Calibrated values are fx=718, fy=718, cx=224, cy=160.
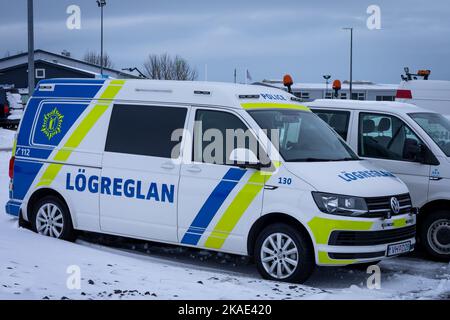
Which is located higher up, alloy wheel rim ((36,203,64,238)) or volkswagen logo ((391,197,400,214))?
volkswagen logo ((391,197,400,214))

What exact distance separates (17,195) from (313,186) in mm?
4397

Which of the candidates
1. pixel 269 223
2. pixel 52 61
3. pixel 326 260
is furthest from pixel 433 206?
pixel 52 61

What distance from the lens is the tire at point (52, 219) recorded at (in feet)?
30.9

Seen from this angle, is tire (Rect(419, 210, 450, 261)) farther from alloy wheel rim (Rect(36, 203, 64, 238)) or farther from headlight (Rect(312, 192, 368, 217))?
alloy wheel rim (Rect(36, 203, 64, 238))

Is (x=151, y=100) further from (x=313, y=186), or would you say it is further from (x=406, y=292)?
(x=406, y=292)

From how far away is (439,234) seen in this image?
31.3 ft

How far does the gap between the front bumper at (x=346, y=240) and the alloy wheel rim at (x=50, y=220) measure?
3.64 meters

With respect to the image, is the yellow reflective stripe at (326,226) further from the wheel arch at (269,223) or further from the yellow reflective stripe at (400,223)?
the yellow reflective stripe at (400,223)

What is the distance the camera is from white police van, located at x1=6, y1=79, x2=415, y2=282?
7652 millimetres

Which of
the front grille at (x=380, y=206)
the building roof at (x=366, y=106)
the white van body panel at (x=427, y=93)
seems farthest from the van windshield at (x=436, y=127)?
the white van body panel at (x=427, y=93)

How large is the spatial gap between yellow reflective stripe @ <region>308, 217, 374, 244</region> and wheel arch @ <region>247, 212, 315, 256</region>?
Answer: 0.11 meters

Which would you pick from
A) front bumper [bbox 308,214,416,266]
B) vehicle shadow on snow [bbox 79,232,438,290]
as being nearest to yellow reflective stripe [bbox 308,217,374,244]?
front bumper [bbox 308,214,416,266]

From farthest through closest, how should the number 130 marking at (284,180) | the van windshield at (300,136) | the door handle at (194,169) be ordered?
the door handle at (194,169) < the van windshield at (300,136) < the number 130 marking at (284,180)

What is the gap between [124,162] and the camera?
8906mm
